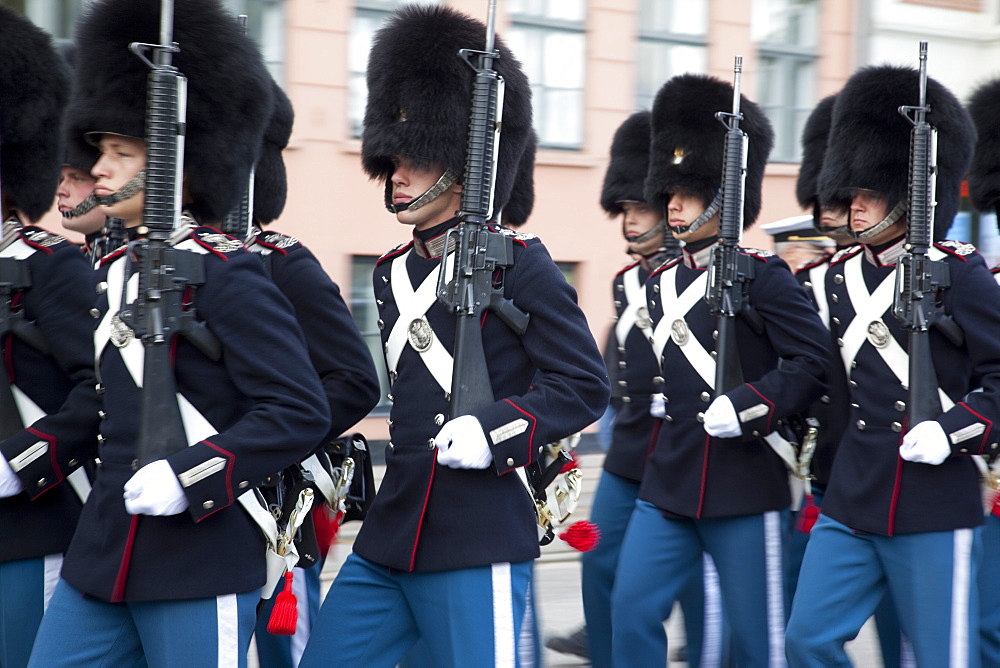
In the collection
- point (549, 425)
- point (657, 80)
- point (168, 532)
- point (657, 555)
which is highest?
point (657, 80)

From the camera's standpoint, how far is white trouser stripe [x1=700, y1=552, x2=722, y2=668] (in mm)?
4715

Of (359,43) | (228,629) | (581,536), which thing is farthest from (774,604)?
(359,43)

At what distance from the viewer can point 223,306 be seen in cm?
291

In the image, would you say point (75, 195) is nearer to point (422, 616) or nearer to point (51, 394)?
point (51, 394)

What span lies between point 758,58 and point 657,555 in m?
8.20

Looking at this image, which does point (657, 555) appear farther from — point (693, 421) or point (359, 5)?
point (359, 5)

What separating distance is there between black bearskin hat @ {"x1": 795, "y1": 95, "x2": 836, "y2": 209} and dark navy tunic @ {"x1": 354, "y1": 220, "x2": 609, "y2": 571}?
2.69 meters

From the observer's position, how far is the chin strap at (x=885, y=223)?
4.32 m

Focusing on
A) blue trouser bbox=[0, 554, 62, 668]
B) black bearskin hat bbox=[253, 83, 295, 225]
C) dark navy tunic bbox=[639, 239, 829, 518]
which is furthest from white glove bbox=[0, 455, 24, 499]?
dark navy tunic bbox=[639, 239, 829, 518]

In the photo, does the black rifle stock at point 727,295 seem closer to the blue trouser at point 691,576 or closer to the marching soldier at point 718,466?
the marching soldier at point 718,466

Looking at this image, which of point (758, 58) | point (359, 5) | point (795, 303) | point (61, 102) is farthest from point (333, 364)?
point (758, 58)

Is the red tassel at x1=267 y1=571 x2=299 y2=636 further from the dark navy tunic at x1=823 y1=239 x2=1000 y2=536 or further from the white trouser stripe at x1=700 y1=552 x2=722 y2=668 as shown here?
the white trouser stripe at x1=700 y1=552 x2=722 y2=668

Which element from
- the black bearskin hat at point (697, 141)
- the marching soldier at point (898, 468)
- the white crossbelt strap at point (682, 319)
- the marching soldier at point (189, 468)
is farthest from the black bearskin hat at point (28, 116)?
the marching soldier at point (898, 468)

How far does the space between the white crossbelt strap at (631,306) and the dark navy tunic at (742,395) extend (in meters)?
0.34
